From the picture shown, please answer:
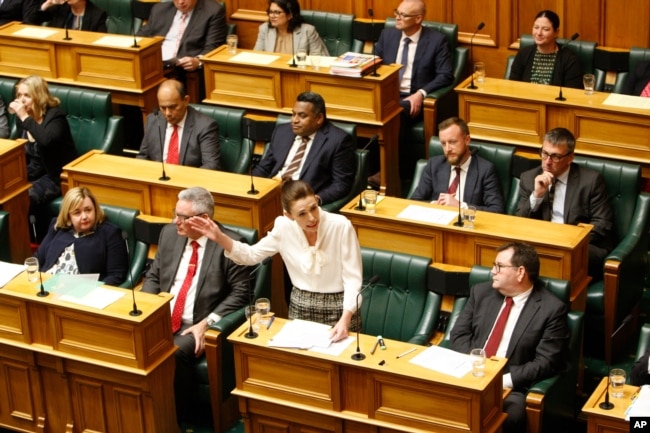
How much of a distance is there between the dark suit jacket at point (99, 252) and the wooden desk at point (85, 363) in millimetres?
425

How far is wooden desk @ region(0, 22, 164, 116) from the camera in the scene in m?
7.63

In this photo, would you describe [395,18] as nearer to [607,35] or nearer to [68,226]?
[607,35]

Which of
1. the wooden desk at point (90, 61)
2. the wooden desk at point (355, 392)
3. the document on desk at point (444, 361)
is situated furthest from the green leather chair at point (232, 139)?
the document on desk at point (444, 361)

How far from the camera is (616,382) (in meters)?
4.52

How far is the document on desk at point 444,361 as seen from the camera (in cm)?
470

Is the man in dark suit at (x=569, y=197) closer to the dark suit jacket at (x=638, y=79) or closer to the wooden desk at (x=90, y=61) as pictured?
the dark suit jacket at (x=638, y=79)

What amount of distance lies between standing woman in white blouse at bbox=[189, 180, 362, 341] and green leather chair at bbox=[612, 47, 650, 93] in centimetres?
268

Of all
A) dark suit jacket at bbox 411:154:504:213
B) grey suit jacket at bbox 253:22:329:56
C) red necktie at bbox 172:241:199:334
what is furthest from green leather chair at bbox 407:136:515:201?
grey suit jacket at bbox 253:22:329:56

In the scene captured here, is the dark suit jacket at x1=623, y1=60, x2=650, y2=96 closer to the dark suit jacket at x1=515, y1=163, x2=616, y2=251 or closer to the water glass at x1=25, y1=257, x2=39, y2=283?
the dark suit jacket at x1=515, y1=163, x2=616, y2=251

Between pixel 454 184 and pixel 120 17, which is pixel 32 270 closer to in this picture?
pixel 454 184

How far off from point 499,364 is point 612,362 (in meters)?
1.39

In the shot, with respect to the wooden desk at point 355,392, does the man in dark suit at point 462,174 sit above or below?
above

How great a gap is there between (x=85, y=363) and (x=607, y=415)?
7.05 feet

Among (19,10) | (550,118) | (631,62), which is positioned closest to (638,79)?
(631,62)
